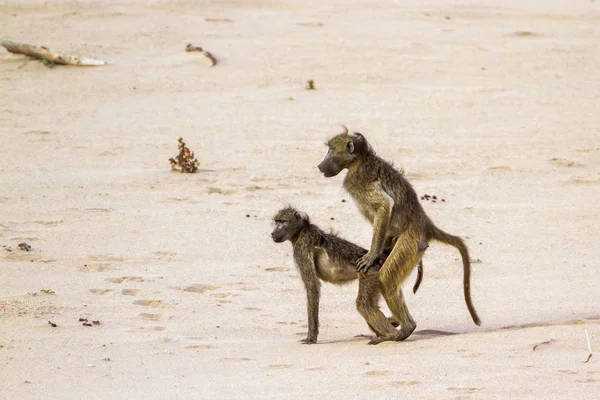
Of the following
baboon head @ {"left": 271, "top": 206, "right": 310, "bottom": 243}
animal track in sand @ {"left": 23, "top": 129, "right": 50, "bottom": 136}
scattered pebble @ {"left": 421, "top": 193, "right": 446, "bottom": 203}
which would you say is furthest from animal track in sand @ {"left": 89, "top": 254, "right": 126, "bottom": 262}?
animal track in sand @ {"left": 23, "top": 129, "right": 50, "bottom": 136}

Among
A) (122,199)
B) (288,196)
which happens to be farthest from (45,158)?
(288,196)

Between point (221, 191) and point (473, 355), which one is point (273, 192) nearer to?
point (221, 191)

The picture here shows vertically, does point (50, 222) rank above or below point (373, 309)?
below

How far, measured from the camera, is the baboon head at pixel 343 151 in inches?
317

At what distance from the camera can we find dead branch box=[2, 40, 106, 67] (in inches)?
672

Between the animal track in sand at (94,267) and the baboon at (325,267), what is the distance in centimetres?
199

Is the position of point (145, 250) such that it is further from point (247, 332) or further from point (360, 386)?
point (360, 386)

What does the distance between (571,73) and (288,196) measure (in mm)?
7662

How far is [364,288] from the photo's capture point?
793cm

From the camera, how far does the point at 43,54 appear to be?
56.0 ft

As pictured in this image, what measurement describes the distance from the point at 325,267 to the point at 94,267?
7.83 ft

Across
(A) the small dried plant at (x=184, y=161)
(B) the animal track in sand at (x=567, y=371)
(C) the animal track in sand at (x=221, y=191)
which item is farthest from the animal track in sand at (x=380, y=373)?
(A) the small dried plant at (x=184, y=161)

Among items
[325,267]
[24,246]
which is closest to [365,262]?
[325,267]

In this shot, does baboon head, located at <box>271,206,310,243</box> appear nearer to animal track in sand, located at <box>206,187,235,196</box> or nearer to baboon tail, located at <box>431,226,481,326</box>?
baboon tail, located at <box>431,226,481,326</box>
